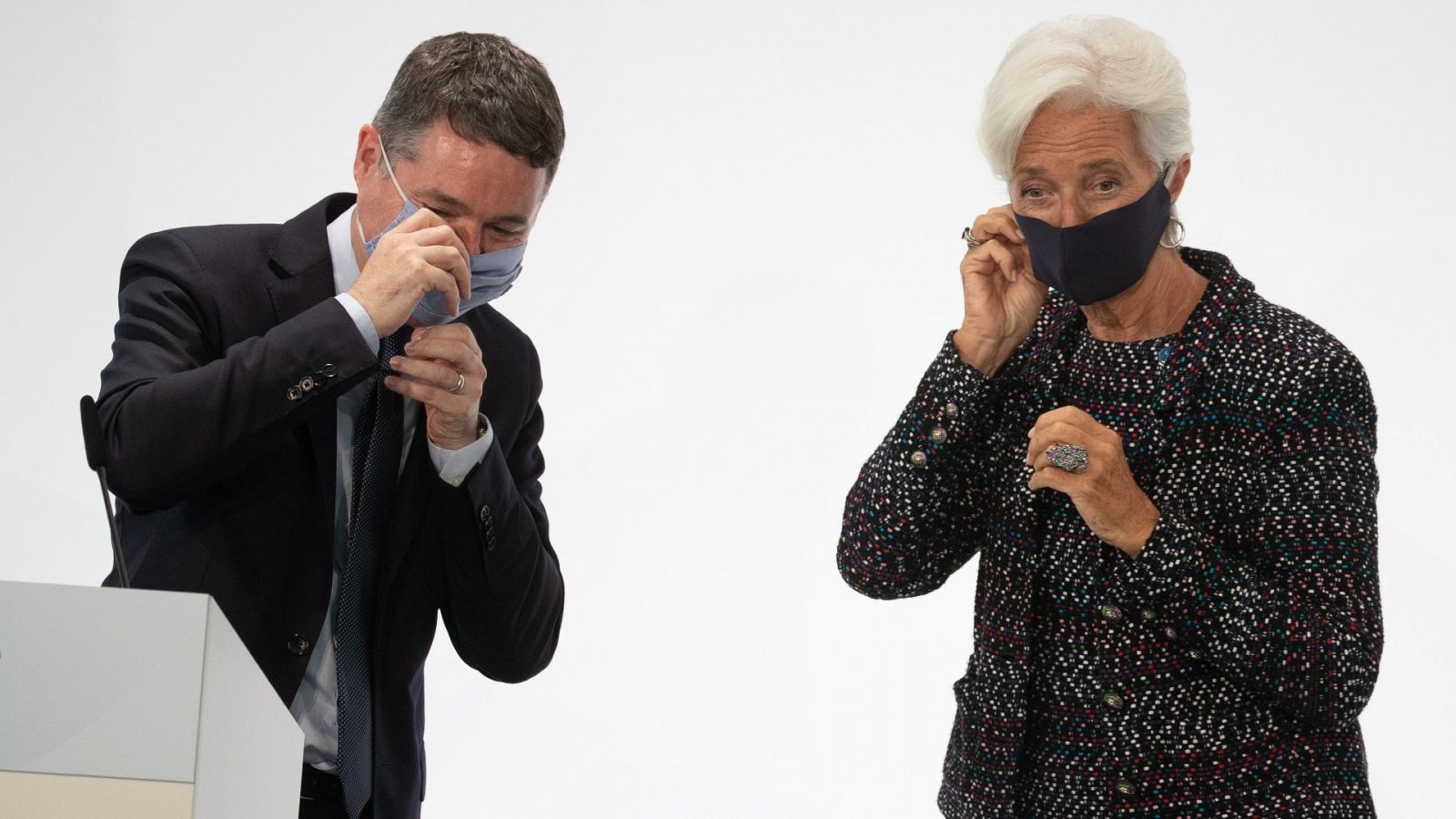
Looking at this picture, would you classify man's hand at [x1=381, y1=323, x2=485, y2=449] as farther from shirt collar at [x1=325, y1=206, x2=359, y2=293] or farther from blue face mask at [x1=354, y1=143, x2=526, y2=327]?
shirt collar at [x1=325, y1=206, x2=359, y2=293]

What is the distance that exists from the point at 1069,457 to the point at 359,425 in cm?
91

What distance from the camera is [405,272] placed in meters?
1.86

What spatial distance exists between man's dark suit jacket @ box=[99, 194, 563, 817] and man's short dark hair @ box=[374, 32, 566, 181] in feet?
0.59

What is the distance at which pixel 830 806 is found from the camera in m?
3.21

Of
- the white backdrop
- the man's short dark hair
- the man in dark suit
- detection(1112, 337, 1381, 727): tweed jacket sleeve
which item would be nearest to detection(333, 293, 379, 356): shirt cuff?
the man in dark suit

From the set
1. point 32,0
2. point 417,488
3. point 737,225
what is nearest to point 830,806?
point 737,225

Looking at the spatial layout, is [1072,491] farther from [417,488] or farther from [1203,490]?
[417,488]

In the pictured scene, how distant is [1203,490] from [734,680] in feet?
5.44

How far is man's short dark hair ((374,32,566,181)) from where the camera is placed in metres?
2.06

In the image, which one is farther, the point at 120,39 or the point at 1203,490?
the point at 120,39

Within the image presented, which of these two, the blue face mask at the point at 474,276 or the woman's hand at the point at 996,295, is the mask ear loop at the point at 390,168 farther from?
the woman's hand at the point at 996,295

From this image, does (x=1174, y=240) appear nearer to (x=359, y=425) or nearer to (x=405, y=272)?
(x=405, y=272)

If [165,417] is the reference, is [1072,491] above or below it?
below

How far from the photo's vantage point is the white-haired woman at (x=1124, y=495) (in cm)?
167
